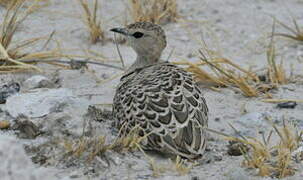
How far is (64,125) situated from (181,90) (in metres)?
0.82

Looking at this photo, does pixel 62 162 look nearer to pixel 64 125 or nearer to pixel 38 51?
pixel 64 125

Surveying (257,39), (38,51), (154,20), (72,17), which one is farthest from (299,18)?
(38,51)

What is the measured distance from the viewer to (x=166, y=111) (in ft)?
15.3

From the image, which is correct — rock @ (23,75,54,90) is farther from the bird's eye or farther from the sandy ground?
the bird's eye

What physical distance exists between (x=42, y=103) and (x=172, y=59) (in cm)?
199

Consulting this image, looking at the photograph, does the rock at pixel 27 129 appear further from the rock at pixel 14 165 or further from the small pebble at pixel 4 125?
the rock at pixel 14 165

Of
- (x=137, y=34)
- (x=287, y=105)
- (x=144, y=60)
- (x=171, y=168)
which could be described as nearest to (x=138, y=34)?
(x=137, y=34)

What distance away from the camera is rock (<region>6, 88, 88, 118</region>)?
501 centimetres

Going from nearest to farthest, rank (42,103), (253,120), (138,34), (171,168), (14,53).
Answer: (171,168), (42,103), (253,120), (138,34), (14,53)

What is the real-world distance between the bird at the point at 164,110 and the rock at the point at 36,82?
0.77 meters

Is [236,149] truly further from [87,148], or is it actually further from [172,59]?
[172,59]

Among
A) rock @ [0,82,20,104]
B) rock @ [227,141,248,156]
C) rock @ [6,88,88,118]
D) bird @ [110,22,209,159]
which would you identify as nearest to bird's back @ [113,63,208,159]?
bird @ [110,22,209,159]

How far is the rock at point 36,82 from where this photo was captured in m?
5.74

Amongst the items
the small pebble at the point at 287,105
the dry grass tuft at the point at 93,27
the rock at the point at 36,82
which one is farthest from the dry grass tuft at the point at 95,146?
the dry grass tuft at the point at 93,27
